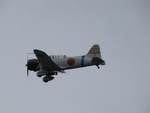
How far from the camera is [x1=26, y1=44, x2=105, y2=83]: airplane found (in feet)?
175

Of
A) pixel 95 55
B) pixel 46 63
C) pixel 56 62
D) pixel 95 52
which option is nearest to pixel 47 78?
pixel 46 63

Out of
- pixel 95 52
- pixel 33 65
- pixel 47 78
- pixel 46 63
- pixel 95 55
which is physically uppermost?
pixel 95 52

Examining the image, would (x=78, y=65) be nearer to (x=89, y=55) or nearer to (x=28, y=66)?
(x=89, y=55)

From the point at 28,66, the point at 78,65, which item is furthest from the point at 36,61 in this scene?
the point at 78,65

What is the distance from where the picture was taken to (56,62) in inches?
2188

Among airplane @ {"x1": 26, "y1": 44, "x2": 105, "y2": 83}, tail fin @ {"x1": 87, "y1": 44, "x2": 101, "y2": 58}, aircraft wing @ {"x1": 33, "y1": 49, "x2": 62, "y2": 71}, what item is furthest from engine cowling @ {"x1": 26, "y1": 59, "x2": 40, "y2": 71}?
tail fin @ {"x1": 87, "y1": 44, "x2": 101, "y2": 58}

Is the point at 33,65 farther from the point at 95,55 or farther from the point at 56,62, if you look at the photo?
the point at 95,55

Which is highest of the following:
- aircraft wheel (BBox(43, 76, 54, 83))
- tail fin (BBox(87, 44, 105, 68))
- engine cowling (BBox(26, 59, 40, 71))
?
tail fin (BBox(87, 44, 105, 68))

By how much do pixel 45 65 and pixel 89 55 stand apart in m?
6.02

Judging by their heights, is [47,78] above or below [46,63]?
below

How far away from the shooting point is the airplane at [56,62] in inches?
2100

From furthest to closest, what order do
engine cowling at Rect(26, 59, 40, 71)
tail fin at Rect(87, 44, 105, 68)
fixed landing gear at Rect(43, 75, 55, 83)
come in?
engine cowling at Rect(26, 59, 40, 71) < tail fin at Rect(87, 44, 105, 68) < fixed landing gear at Rect(43, 75, 55, 83)

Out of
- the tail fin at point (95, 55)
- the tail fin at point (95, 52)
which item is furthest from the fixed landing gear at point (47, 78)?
the tail fin at point (95, 52)

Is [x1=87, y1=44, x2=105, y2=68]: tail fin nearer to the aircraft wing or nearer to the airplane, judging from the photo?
A: the airplane
